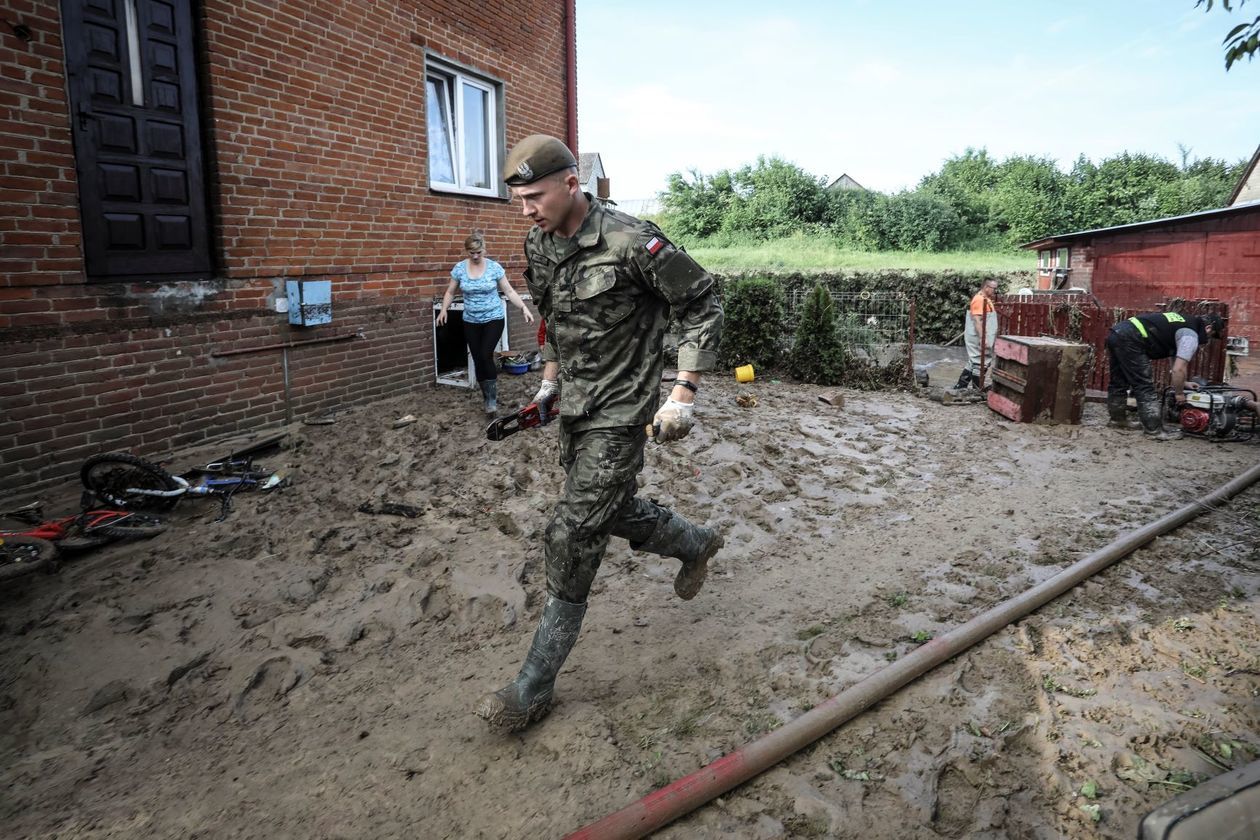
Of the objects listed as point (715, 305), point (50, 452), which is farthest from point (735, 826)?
point (50, 452)

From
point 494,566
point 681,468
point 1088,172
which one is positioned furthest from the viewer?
point 1088,172

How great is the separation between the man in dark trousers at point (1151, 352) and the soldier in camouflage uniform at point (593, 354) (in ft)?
25.0

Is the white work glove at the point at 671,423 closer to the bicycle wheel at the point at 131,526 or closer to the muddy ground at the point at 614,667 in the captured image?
the muddy ground at the point at 614,667

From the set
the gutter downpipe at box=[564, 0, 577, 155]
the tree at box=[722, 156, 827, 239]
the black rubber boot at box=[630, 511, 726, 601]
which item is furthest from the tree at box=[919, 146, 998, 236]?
the black rubber boot at box=[630, 511, 726, 601]

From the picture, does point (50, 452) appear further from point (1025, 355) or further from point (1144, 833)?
point (1025, 355)

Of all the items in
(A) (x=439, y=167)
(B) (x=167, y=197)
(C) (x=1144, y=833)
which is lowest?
(C) (x=1144, y=833)

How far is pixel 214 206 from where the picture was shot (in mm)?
6523

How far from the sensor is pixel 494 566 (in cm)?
471

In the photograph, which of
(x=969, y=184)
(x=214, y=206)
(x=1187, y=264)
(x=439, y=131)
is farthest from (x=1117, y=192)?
(x=214, y=206)

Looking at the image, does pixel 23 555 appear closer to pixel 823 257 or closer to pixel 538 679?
pixel 538 679

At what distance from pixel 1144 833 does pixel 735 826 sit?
1123mm

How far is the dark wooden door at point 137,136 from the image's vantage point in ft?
18.0

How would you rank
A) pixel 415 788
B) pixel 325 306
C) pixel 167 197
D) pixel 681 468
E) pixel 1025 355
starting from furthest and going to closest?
pixel 1025 355 < pixel 325 306 < pixel 681 468 < pixel 167 197 < pixel 415 788

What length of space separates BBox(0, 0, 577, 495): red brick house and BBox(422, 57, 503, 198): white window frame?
4cm
